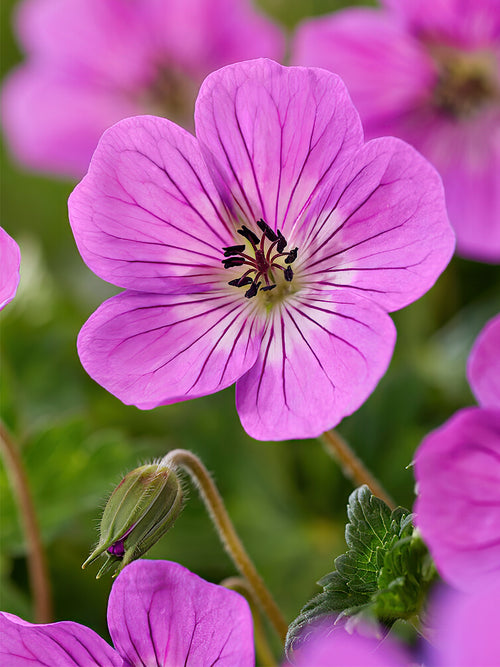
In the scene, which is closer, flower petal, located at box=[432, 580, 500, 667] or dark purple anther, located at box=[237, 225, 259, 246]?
flower petal, located at box=[432, 580, 500, 667]

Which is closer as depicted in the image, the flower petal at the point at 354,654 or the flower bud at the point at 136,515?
the flower petal at the point at 354,654

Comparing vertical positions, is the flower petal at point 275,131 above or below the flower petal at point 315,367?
above

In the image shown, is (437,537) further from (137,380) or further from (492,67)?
(492,67)

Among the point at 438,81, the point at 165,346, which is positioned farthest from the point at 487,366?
the point at 438,81

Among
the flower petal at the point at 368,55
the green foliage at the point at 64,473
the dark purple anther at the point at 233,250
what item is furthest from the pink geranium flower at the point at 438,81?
the green foliage at the point at 64,473

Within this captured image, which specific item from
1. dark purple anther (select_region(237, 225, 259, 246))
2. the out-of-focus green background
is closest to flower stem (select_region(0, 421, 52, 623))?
the out-of-focus green background

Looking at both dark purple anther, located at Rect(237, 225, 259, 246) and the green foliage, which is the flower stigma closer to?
dark purple anther, located at Rect(237, 225, 259, 246)

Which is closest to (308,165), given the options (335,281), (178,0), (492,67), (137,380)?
(335,281)

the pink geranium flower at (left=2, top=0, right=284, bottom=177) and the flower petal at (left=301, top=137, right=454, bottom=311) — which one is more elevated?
the pink geranium flower at (left=2, top=0, right=284, bottom=177)

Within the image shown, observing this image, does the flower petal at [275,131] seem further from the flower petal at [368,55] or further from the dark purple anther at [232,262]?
the flower petal at [368,55]
